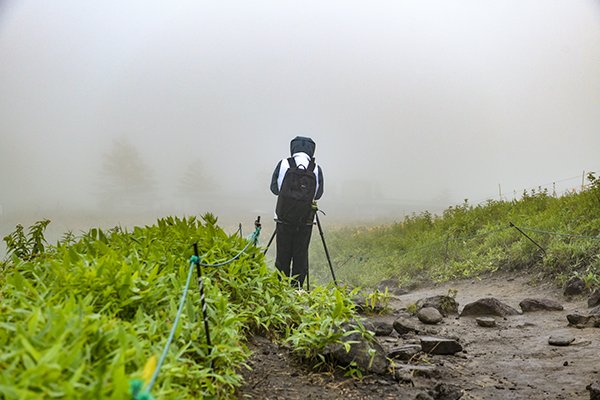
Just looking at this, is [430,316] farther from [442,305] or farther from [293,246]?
[293,246]

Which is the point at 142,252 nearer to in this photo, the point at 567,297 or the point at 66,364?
the point at 66,364

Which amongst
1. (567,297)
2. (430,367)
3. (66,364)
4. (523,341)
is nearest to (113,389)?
(66,364)

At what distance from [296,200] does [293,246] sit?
2.22ft

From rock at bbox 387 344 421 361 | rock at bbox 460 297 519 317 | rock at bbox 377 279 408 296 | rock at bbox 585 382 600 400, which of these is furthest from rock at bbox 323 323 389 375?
rock at bbox 377 279 408 296

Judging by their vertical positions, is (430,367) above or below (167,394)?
below

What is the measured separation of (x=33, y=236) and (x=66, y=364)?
3.07 metres

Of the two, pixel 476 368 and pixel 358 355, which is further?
pixel 476 368

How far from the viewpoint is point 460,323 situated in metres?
5.79

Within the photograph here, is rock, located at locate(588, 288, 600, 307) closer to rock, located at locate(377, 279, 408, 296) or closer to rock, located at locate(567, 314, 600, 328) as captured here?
rock, located at locate(567, 314, 600, 328)

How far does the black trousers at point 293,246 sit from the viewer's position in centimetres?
659

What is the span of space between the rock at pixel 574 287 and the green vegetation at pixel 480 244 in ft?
0.40

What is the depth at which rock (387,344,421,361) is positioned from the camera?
13.2 feet

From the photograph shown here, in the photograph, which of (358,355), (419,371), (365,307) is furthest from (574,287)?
(358,355)

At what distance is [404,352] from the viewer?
4055 mm
